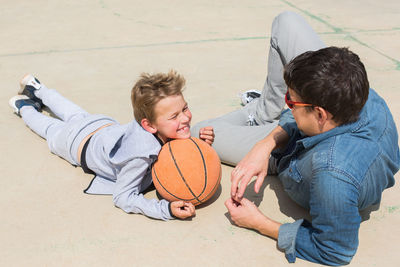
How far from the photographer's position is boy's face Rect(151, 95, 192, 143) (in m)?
2.76

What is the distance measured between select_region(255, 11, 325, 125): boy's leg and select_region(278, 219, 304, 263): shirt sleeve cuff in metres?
1.26

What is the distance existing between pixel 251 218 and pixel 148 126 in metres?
0.87

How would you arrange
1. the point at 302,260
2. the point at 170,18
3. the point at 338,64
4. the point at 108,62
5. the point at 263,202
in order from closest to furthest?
the point at 338,64, the point at 302,260, the point at 263,202, the point at 108,62, the point at 170,18

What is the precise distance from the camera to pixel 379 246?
2584mm

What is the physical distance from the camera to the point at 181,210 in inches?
106

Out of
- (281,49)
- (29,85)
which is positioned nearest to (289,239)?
(281,49)

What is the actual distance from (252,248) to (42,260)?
47.2 inches

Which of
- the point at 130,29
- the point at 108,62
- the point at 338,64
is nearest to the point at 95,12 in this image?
the point at 130,29

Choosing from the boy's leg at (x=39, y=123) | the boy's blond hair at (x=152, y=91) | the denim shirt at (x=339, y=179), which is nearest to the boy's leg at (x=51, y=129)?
the boy's leg at (x=39, y=123)

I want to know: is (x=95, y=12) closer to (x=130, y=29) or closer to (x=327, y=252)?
(x=130, y=29)

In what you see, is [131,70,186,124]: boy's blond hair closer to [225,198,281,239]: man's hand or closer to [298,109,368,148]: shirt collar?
[225,198,281,239]: man's hand

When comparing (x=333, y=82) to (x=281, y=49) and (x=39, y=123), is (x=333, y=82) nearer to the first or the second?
(x=281, y=49)

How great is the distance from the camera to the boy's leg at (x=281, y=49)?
322cm

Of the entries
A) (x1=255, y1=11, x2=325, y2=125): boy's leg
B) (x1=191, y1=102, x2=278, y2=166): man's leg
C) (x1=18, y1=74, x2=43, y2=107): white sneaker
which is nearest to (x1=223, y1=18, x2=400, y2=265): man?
(x1=191, y1=102, x2=278, y2=166): man's leg
